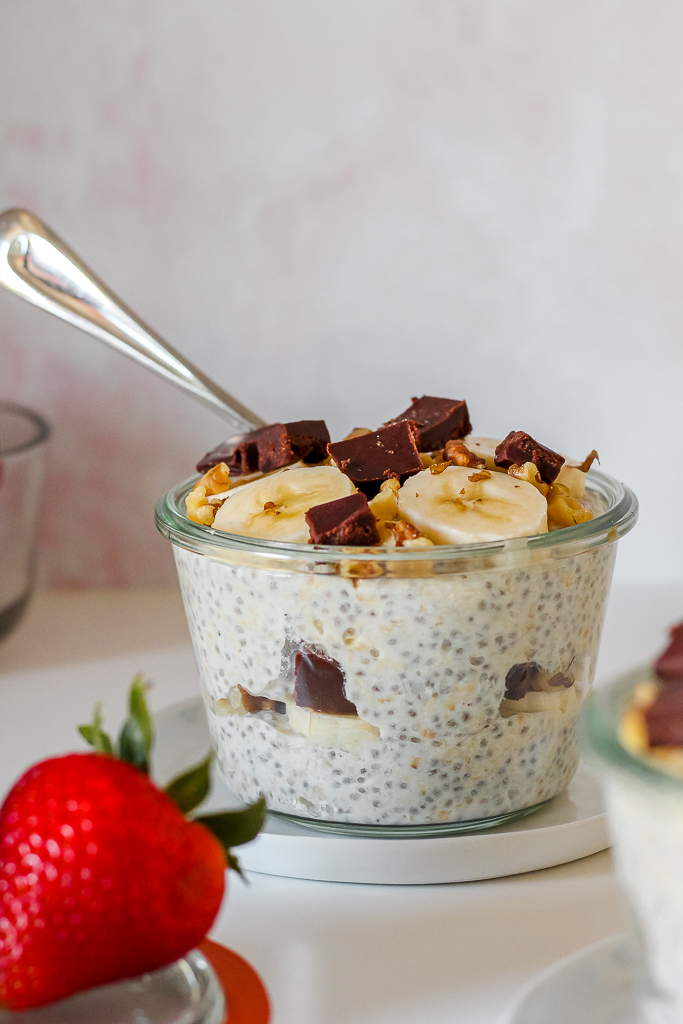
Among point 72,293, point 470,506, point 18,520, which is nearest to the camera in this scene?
point 470,506

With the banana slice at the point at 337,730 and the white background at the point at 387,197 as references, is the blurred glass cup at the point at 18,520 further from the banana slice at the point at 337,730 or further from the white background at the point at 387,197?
the banana slice at the point at 337,730

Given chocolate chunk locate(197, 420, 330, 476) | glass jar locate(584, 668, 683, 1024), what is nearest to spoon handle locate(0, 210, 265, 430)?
chocolate chunk locate(197, 420, 330, 476)

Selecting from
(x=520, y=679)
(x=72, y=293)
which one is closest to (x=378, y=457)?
(x=520, y=679)

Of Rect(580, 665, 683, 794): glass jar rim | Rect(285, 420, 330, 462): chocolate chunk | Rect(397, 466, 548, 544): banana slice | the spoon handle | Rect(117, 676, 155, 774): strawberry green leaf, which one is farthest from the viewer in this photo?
the spoon handle

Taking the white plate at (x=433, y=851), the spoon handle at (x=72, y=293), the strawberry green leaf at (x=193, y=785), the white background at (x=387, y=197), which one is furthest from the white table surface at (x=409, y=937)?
the white background at (x=387, y=197)

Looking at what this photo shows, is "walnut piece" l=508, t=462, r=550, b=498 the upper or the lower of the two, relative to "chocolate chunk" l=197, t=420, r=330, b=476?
lower

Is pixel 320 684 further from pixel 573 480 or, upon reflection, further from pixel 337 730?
pixel 573 480

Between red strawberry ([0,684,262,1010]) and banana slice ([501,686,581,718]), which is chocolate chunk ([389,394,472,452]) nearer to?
banana slice ([501,686,581,718])
